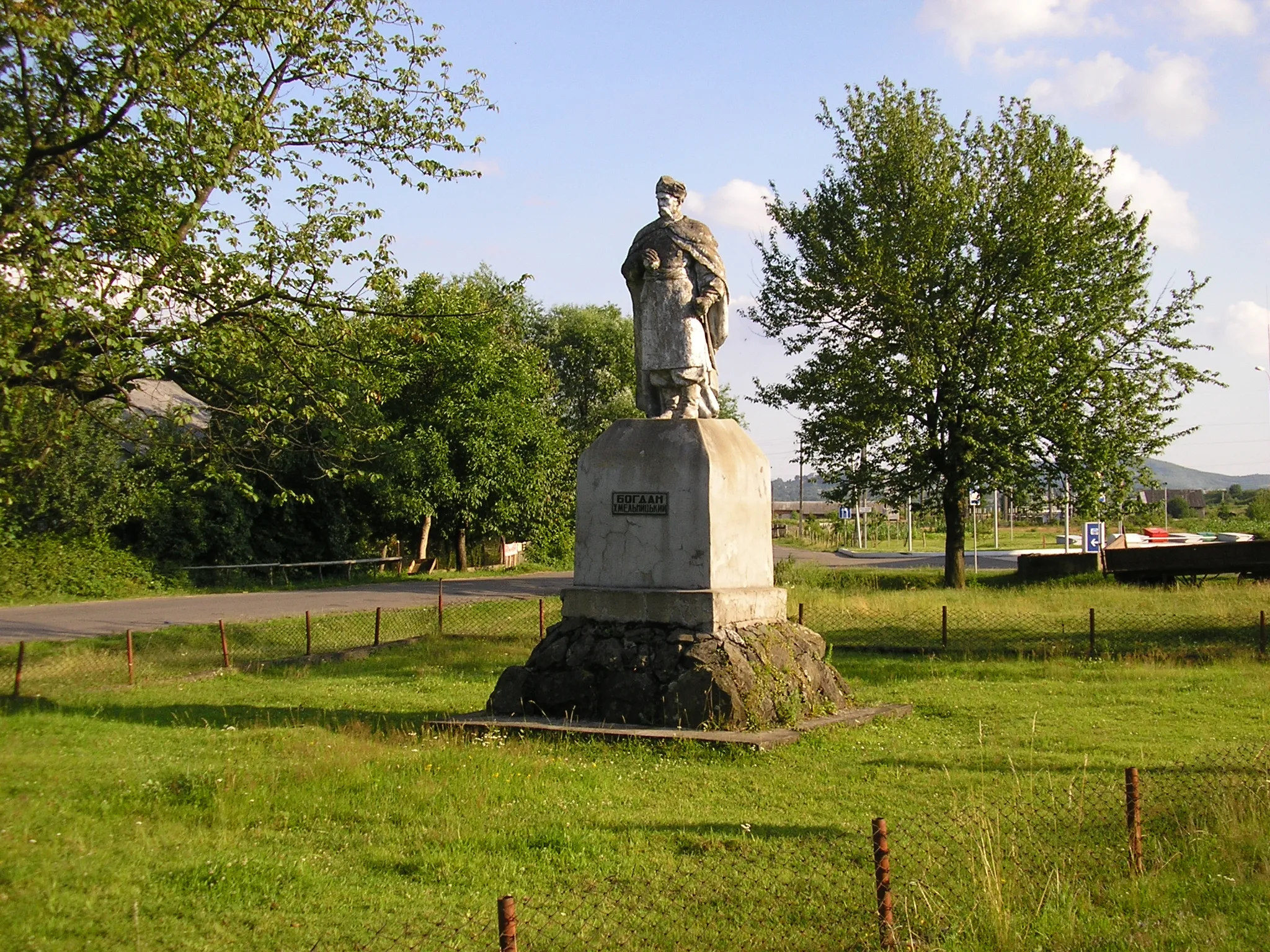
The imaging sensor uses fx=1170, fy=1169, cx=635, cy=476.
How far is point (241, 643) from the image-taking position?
1962 centimetres

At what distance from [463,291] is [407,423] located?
444 centimetres

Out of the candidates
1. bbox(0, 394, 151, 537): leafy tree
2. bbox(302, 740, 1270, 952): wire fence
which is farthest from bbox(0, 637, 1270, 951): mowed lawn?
bbox(0, 394, 151, 537): leafy tree

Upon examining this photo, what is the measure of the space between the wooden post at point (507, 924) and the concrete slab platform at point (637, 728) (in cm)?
549

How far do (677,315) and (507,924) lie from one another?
802cm

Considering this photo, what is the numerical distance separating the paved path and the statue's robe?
1212cm

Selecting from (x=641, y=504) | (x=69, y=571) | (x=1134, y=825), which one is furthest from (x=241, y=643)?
(x=1134, y=825)

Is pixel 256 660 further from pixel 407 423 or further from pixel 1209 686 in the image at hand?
pixel 407 423

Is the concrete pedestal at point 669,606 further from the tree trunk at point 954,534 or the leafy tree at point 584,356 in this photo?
the leafy tree at point 584,356

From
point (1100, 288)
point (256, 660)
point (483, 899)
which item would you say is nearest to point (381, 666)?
point (256, 660)

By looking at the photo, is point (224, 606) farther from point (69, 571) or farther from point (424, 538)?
point (424, 538)

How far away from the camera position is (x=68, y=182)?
400 inches

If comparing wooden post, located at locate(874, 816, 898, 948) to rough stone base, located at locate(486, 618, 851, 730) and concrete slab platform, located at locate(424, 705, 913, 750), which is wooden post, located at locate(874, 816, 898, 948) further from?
rough stone base, located at locate(486, 618, 851, 730)

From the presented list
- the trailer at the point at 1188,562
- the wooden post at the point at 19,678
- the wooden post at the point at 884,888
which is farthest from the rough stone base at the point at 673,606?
the trailer at the point at 1188,562

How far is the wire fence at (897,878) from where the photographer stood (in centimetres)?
558
